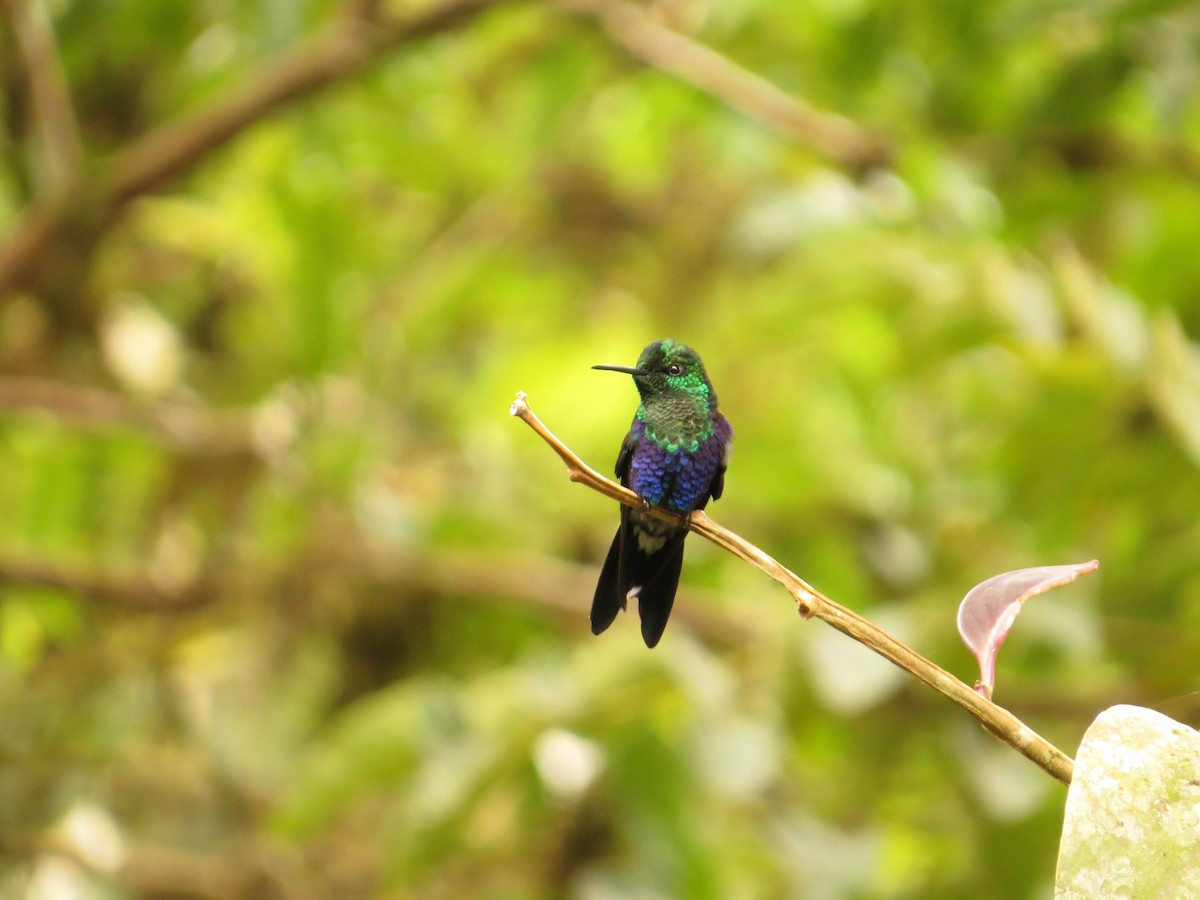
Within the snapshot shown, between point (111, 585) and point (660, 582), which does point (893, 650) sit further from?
point (111, 585)

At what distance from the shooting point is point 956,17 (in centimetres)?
192

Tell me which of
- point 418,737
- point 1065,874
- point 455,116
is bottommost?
point 1065,874

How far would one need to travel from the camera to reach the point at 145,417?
197 cm

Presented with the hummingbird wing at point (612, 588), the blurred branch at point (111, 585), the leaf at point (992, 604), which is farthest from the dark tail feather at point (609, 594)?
the blurred branch at point (111, 585)

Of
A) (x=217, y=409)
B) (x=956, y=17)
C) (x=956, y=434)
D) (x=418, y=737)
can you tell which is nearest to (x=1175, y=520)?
(x=956, y=434)

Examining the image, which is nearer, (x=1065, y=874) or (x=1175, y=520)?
(x=1065, y=874)

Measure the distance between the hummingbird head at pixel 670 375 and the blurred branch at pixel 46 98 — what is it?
1636 millimetres

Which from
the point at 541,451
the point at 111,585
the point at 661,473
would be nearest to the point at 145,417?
the point at 111,585

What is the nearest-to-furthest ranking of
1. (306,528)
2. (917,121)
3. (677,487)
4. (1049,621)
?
(677,487)
(1049,621)
(306,528)
(917,121)

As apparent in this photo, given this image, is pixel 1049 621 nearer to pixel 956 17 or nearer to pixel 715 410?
pixel 956 17

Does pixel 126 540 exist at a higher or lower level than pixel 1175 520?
lower

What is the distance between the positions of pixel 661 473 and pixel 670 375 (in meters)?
0.04

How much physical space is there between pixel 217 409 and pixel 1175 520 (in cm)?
186

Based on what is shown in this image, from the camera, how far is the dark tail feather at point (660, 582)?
518 millimetres
